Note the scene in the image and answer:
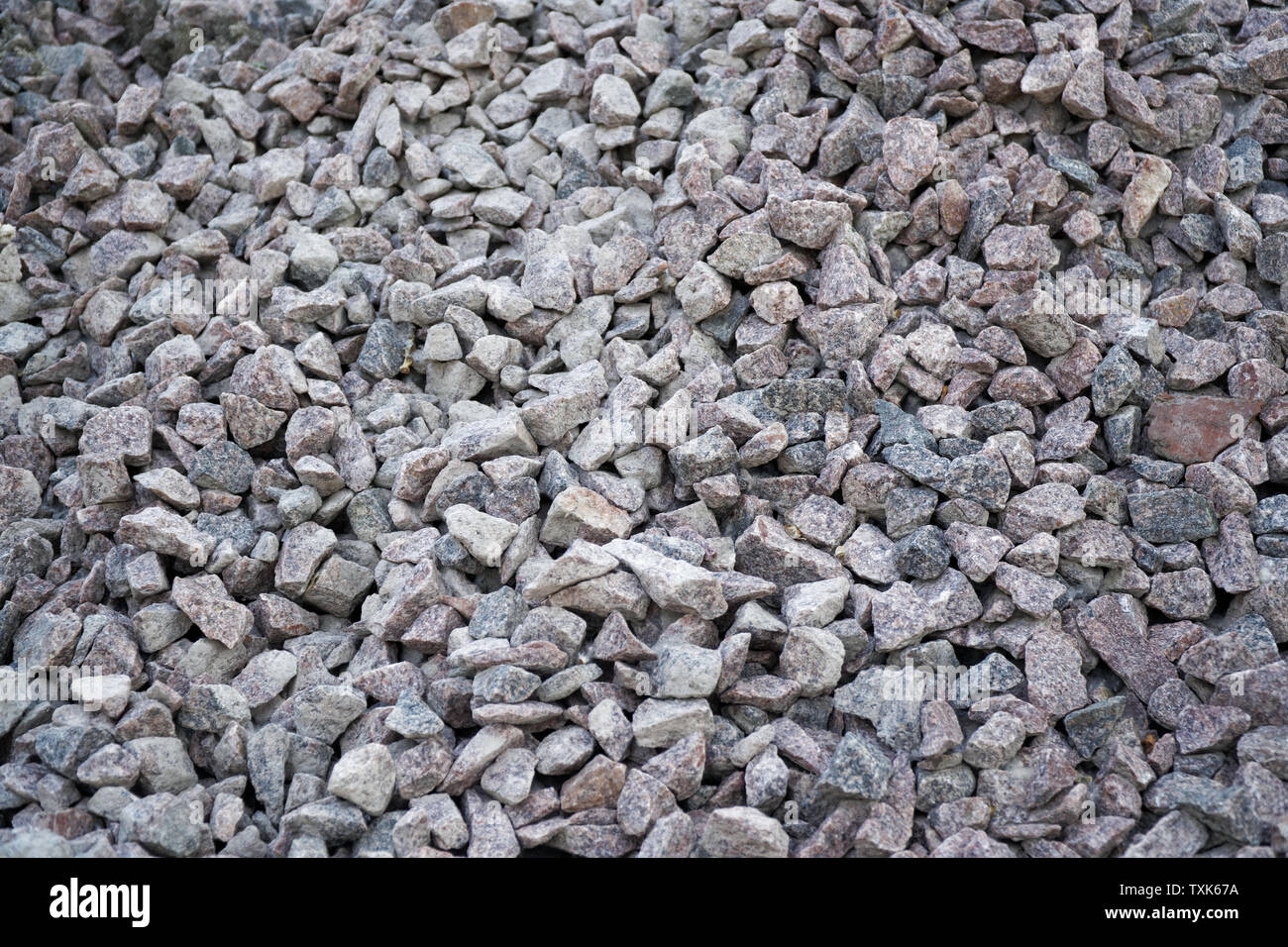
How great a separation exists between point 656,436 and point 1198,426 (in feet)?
6.83

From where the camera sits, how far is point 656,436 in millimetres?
4164

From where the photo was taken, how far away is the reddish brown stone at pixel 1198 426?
416cm

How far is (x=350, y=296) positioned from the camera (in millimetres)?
4805

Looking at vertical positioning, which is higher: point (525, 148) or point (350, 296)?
point (525, 148)

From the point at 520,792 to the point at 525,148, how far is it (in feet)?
10.7

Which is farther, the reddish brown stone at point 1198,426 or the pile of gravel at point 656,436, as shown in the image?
the reddish brown stone at point 1198,426

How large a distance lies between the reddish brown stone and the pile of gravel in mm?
21

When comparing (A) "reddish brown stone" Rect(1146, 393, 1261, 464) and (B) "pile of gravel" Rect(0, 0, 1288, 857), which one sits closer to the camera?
(B) "pile of gravel" Rect(0, 0, 1288, 857)

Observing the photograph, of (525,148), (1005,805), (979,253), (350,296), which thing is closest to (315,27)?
(525,148)

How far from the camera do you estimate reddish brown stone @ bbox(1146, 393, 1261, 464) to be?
416cm

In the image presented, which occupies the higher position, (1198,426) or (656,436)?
(1198,426)

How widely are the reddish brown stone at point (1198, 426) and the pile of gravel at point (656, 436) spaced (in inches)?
0.8
